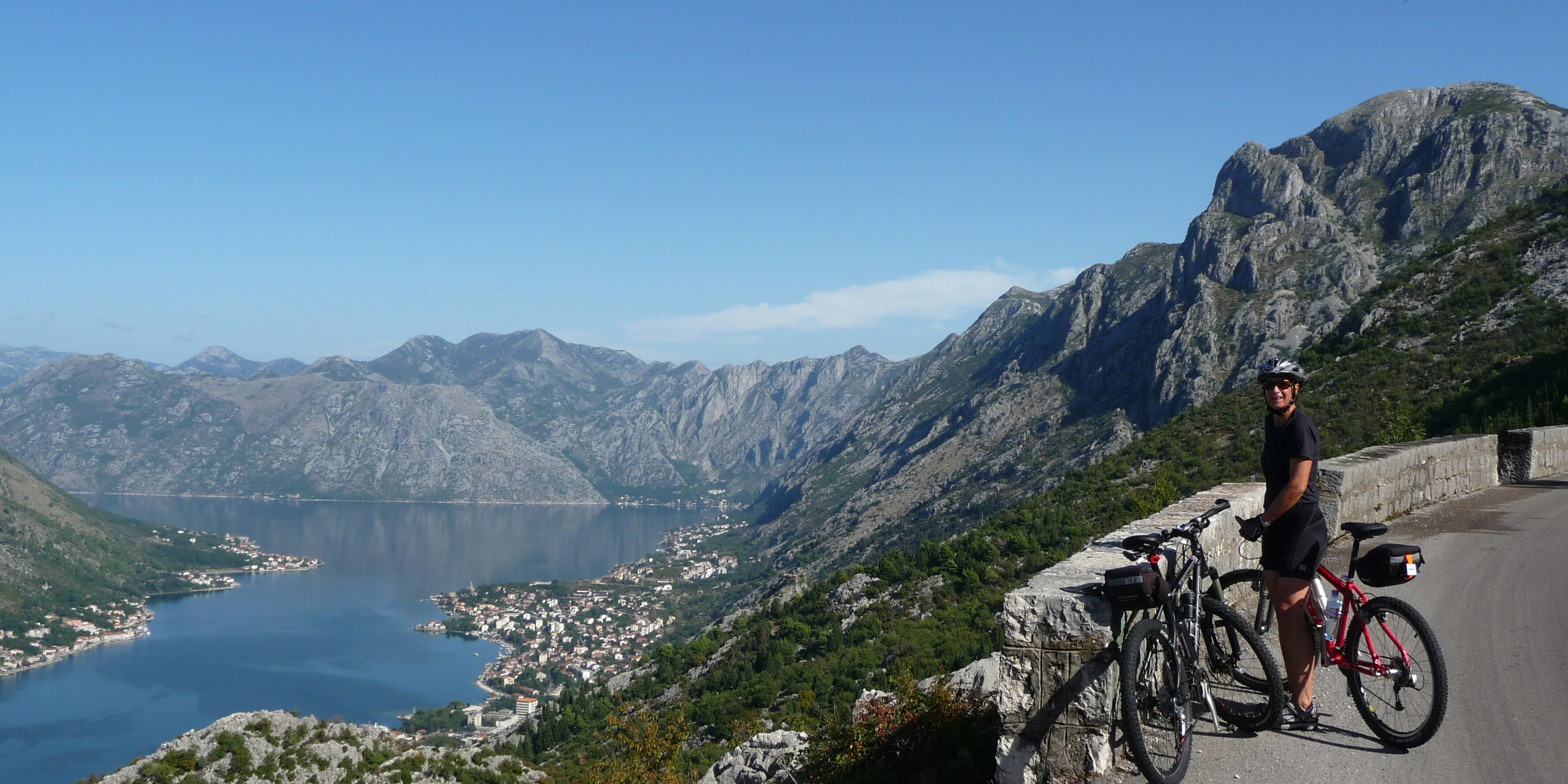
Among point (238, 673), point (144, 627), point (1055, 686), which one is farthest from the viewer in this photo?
point (144, 627)

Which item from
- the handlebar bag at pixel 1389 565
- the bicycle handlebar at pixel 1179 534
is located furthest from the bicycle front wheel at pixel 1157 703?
the handlebar bag at pixel 1389 565

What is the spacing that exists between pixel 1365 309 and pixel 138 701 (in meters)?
115

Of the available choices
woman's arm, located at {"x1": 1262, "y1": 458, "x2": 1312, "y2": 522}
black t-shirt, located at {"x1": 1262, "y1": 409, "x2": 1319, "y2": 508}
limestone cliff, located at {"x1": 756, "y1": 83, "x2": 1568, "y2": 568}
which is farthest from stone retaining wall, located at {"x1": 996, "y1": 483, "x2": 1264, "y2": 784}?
limestone cliff, located at {"x1": 756, "y1": 83, "x2": 1568, "y2": 568}

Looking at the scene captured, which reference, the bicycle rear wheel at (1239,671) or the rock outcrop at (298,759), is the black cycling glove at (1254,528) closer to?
the bicycle rear wheel at (1239,671)

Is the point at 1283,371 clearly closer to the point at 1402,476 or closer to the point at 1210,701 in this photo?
the point at 1210,701

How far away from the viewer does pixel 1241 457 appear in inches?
1204

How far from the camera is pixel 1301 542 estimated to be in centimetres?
526

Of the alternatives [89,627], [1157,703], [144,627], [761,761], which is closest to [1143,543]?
[1157,703]

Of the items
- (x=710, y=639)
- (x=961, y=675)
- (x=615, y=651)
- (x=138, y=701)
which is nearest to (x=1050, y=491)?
(x=710, y=639)

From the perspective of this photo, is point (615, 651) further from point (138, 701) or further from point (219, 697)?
point (138, 701)

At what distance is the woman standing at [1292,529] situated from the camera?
17.2ft

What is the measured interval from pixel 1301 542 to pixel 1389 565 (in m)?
0.74

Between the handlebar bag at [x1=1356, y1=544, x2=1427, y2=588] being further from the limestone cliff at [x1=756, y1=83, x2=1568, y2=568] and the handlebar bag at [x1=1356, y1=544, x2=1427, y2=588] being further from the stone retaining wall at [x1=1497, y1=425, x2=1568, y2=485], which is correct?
the limestone cliff at [x1=756, y1=83, x2=1568, y2=568]

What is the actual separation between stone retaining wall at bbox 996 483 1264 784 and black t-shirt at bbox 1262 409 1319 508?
4.58 ft
